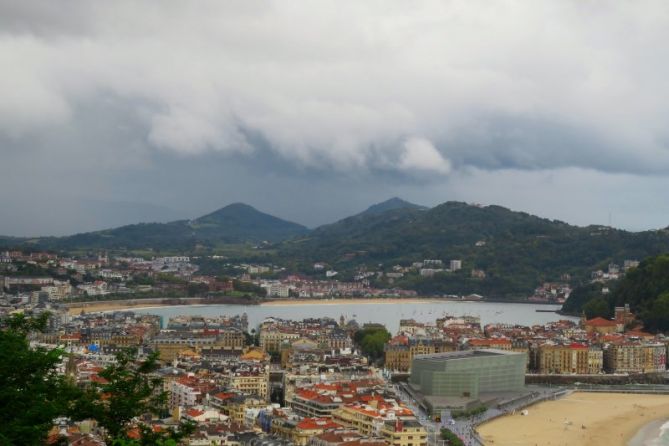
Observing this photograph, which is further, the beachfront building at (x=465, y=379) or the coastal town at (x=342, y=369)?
the beachfront building at (x=465, y=379)

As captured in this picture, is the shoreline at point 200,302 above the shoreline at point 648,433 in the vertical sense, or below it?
above

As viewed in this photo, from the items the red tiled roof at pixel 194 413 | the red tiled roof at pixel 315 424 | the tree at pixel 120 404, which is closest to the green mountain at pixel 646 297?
the red tiled roof at pixel 315 424

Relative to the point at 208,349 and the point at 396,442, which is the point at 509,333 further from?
the point at 396,442

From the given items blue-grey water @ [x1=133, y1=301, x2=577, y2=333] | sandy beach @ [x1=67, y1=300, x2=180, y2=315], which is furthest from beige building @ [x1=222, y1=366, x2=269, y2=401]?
sandy beach @ [x1=67, y1=300, x2=180, y2=315]

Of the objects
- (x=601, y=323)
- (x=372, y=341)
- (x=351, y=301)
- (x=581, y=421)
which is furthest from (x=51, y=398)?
(x=351, y=301)

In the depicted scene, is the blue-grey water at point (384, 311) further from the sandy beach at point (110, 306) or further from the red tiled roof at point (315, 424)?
the red tiled roof at point (315, 424)

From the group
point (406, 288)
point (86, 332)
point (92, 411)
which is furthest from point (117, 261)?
point (92, 411)
